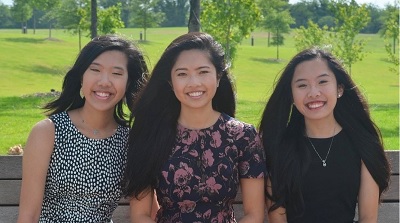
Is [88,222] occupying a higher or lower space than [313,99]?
lower

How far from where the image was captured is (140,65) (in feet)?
12.1

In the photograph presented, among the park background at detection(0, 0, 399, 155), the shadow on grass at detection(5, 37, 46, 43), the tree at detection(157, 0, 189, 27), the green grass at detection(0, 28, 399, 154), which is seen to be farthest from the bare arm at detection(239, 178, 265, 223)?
the tree at detection(157, 0, 189, 27)

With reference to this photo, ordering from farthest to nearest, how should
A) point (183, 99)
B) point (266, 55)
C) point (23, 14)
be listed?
1. point (23, 14)
2. point (266, 55)
3. point (183, 99)

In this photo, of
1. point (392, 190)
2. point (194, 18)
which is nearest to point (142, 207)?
point (392, 190)

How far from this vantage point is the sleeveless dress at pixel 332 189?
3654 mm

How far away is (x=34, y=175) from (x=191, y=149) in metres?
0.84

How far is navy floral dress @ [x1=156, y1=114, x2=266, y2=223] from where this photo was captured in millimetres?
3389

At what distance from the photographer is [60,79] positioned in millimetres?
24953

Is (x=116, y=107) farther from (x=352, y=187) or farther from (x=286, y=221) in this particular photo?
(x=352, y=187)

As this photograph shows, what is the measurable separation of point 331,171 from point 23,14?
5182 centimetres

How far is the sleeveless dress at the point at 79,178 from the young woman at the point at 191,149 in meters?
0.15

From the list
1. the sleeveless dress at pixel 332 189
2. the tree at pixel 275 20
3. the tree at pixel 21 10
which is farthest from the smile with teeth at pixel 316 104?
the tree at pixel 21 10

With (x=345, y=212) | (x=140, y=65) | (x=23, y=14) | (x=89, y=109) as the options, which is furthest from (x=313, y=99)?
(x=23, y=14)

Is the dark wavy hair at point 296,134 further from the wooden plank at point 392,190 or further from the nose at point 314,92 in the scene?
the wooden plank at point 392,190
